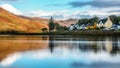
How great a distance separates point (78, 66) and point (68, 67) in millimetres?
883

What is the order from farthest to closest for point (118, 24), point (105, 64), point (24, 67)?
point (118, 24) → point (105, 64) → point (24, 67)

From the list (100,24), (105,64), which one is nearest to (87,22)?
(100,24)

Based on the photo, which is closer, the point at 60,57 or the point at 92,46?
the point at 60,57

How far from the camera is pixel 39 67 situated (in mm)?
25297

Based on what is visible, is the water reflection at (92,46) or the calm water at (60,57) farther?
the water reflection at (92,46)

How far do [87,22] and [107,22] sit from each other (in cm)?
2419

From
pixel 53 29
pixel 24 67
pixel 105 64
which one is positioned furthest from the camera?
pixel 53 29

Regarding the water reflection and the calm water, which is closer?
the calm water

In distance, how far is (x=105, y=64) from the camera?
88.1 ft

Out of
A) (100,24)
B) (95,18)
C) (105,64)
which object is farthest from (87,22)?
(105,64)

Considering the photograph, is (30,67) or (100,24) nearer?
(30,67)

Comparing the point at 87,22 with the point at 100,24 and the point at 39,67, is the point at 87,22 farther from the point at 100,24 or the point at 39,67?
the point at 39,67

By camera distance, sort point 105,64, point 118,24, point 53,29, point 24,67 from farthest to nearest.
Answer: point 53,29 < point 118,24 < point 105,64 < point 24,67

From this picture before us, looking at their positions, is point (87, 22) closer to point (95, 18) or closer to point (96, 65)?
point (95, 18)
